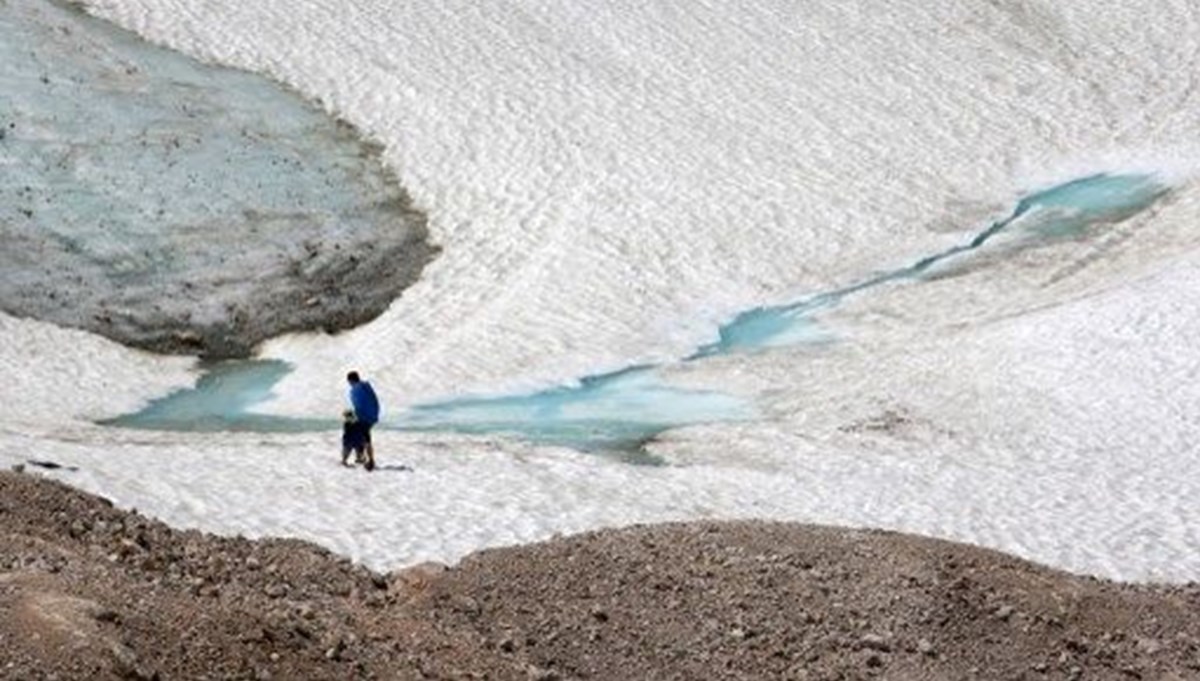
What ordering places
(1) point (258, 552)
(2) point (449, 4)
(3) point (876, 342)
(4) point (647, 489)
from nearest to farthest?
(1) point (258, 552)
(4) point (647, 489)
(3) point (876, 342)
(2) point (449, 4)

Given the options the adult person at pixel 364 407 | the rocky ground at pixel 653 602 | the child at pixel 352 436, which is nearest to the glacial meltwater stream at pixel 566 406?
the child at pixel 352 436

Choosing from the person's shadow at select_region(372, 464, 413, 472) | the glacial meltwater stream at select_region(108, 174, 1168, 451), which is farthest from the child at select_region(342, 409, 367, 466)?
the glacial meltwater stream at select_region(108, 174, 1168, 451)

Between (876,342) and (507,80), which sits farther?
(507,80)

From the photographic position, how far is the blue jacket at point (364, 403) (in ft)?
96.2

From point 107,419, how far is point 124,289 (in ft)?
19.0

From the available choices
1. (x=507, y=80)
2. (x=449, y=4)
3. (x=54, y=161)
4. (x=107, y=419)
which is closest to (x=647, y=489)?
(x=107, y=419)

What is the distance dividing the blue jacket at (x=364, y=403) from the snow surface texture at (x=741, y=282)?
775mm

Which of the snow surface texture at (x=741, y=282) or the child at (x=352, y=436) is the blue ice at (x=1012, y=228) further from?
the child at (x=352, y=436)

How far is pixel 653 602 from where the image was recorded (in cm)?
2025

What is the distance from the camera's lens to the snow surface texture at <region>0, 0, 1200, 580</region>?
2939cm

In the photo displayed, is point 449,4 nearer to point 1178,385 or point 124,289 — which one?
point 124,289

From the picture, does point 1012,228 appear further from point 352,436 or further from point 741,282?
point 352,436

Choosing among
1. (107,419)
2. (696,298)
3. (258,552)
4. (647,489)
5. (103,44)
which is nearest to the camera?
(258,552)

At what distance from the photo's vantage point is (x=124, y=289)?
127 ft
